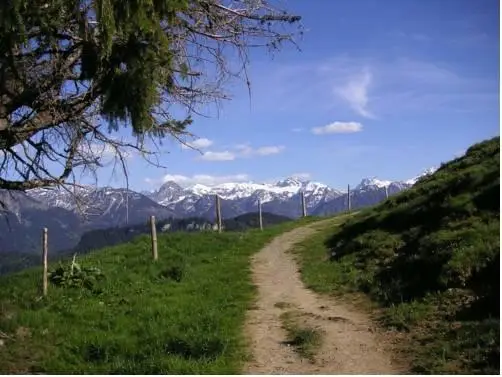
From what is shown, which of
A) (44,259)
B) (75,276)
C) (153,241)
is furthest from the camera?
(153,241)

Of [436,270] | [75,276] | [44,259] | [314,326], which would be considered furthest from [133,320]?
[436,270]

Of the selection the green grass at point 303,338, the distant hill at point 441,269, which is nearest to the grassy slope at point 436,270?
the distant hill at point 441,269

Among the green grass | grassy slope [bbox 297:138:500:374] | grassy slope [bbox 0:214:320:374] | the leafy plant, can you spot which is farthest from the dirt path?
the leafy plant


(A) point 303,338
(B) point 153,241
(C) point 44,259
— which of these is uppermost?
(B) point 153,241

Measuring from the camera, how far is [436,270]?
40.2 feet

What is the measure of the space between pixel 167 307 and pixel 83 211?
4592 mm

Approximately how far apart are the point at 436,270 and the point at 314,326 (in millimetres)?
3209

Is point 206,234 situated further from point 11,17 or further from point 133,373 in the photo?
point 11,17

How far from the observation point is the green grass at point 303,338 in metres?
9.55

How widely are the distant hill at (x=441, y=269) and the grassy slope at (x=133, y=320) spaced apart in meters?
3.11

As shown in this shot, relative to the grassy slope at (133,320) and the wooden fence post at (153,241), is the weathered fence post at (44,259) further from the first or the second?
the wooden fence post at (153,241)

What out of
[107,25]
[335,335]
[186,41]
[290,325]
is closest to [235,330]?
[290,325]

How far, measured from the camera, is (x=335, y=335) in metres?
10.3

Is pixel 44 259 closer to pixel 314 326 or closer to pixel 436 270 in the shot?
pixel 314 326
